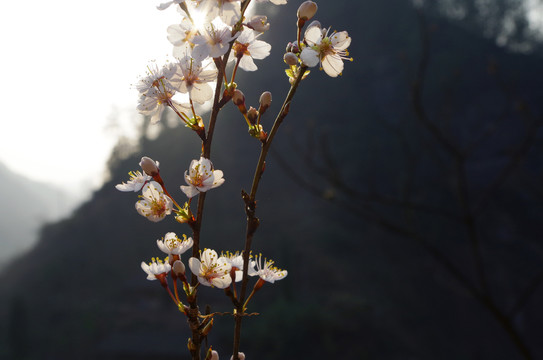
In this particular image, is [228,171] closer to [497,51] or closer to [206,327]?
[497,51]

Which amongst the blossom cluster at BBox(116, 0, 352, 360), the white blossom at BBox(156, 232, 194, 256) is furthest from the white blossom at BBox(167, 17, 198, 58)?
the white blossom at BBox(156, 232, 194, 256)

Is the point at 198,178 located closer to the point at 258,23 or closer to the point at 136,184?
the point at 136,184

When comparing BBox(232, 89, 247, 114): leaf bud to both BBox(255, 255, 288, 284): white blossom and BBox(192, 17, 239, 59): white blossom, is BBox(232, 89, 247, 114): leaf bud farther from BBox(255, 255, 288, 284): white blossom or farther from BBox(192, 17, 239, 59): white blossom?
BBox(255, 255, 288, 284): white blossom

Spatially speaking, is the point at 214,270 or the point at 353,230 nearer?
the point at 214,270

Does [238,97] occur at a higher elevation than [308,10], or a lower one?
lower

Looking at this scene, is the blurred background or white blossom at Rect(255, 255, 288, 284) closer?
white blossom at Rect(255, 255, 288, 284)

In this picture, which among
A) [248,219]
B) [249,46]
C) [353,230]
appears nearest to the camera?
[248,219]

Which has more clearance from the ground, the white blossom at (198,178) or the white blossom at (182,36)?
the white blossom at (182,36)

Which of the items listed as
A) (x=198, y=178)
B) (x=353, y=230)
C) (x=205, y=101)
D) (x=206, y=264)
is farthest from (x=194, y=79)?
(x=353, y=230)

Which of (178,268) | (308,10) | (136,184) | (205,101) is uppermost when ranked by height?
(308,10)

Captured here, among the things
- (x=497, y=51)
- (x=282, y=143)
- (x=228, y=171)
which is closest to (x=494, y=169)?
(x=497, y=51)

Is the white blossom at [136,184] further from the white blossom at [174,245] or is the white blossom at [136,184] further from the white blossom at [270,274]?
the white blossom at [270,274]

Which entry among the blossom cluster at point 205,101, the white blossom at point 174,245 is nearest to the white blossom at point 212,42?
the blossom cluster at point 205,101
